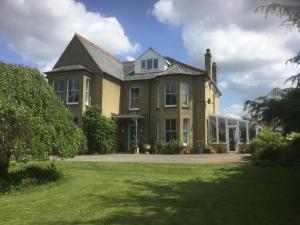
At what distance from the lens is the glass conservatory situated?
33.3 m

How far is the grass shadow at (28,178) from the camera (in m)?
12.9

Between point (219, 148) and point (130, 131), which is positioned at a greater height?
point (130, 131)

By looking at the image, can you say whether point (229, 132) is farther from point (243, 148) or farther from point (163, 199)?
point (163, 199)

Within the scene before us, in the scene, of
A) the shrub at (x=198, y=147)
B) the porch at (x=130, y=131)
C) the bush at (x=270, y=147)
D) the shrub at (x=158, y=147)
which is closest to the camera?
the bush at (x=270, y=147)

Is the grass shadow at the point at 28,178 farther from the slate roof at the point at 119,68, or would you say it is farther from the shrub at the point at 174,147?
the slate roof at the point at 119,68

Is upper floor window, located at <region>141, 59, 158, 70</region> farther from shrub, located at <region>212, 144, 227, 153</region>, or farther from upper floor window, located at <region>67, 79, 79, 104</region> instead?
shrub, located at <region>212, 144, 227, 153</region>

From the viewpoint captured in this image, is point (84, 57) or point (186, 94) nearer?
point (186, 94)

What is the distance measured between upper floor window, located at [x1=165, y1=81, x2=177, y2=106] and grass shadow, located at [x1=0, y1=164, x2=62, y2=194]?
18.1m

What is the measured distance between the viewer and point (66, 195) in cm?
1147

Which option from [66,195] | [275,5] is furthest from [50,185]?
[275,5]

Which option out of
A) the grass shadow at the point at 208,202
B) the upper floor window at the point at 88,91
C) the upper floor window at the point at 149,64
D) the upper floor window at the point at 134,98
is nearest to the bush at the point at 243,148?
the upper floor window at the point at 134,98

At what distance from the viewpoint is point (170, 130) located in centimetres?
3228

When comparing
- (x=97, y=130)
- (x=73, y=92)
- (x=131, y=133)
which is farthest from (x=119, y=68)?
(x=97, y=130)

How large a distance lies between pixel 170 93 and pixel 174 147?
4431 mm
